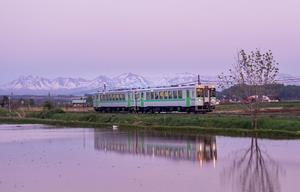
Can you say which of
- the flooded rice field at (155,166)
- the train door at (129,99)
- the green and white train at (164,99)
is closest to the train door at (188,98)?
the green and white train at (164,99)

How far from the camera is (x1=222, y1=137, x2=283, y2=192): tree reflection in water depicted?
15.0 metres

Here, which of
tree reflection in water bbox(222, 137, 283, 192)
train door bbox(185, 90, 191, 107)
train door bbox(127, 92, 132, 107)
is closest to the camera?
tree reflection in water bbox(222, 137, 283, 192)

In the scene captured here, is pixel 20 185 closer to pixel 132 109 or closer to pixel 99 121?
pixel 99 121

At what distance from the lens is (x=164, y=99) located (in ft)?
170

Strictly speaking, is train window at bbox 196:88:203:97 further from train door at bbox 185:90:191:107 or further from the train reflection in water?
the train reflection in water

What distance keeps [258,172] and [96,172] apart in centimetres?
476

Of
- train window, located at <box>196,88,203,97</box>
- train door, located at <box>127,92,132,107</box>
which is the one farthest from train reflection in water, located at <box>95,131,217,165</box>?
train door, located at <box>127,92,132,107</box>

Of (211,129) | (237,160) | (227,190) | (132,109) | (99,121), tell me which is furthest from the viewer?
(132,109)

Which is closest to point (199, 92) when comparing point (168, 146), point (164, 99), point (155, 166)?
point (164, 99)

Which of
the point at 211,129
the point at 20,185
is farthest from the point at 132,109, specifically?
the point at 20,185

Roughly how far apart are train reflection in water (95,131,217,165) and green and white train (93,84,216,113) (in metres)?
16.4

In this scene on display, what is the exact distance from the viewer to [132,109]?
5850 cm

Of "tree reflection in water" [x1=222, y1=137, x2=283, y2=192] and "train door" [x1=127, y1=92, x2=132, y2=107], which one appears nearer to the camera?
"tree reflection in water" [x1=222, y1=137, x2=283, y2=192]

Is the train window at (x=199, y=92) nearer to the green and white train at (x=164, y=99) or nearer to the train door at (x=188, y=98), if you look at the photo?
the green and white train at (x=164, y=99)
